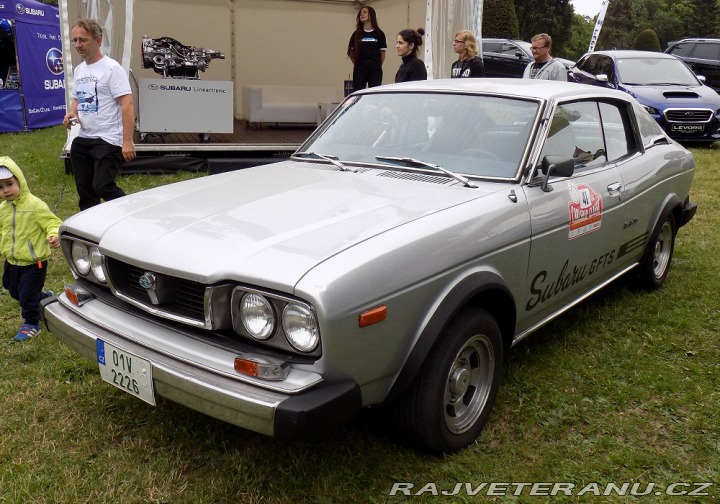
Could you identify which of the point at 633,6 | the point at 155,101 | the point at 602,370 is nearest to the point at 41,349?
the point at 602,370

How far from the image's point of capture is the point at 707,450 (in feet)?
9.52

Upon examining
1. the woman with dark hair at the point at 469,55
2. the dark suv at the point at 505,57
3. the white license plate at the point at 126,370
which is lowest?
the white license plate at the point at 126,370

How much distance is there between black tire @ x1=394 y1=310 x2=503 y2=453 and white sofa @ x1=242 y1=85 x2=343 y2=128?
28.9ft

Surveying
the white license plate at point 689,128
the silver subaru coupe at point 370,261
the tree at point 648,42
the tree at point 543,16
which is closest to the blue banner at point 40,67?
the silver subaru coupe at point 370,261

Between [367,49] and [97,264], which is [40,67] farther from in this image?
[97,264]

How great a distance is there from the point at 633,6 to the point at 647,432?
195 ft

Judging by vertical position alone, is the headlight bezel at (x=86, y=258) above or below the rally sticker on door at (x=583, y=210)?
below

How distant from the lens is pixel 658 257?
481 cm

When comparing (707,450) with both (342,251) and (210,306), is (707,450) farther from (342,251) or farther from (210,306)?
(210,306)

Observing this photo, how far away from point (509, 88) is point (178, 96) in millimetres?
6030

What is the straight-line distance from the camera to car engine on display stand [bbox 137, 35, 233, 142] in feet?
27.7

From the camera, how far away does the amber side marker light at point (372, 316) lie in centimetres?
220

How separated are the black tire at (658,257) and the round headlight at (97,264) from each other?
344cm

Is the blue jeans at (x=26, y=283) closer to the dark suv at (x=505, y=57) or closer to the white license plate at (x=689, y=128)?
the white license plate at (x=689, y=128)
